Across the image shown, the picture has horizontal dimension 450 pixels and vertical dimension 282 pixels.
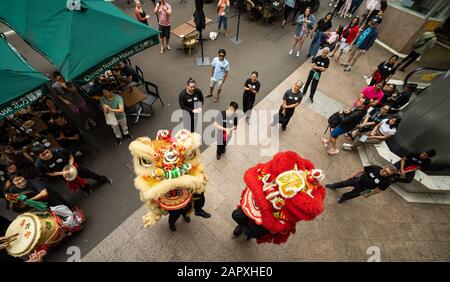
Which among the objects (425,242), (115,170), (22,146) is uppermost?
(22,146)

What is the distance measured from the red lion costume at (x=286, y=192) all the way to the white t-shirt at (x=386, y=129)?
3732mm

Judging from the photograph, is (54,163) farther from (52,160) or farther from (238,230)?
(238,230)

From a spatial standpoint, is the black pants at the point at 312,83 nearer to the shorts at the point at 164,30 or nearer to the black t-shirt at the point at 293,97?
the black t-shirt at the point at 293,97

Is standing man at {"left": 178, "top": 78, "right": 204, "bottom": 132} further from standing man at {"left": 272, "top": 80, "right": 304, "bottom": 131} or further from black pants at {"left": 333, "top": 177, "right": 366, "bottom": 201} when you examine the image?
black pants at {"left": 333, "top": 177, "right": 366, "bottom": 201}

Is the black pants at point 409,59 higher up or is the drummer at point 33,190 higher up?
the black pants at point 409,59

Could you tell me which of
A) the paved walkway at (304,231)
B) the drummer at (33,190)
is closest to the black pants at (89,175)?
the drummer at (33,190)

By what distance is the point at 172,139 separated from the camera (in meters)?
3.73

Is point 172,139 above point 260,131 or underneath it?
above

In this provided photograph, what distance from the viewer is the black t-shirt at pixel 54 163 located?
4574 millimetres

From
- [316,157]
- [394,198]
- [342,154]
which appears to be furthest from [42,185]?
[394,198]

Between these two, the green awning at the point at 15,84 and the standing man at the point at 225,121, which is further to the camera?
the standing man at the point at 225,121

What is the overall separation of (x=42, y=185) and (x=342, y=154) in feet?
23.9

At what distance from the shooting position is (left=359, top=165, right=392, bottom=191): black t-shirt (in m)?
4.78

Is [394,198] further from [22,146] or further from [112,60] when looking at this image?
[22,146]
